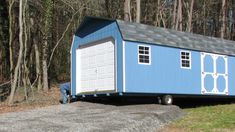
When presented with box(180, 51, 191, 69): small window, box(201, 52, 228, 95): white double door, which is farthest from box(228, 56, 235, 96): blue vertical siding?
box(180, 51, 191, 69): small window

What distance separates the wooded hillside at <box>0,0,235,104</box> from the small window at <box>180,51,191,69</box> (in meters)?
5.86

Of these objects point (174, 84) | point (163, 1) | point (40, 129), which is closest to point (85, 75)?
point (174, 84)

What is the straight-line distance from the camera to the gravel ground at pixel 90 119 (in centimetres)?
1219

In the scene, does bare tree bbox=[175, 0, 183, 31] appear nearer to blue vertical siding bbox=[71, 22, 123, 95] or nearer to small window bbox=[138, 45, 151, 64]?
blue vertical siding bbox=[71, 22, 123, 95]

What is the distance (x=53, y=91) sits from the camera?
2800cm

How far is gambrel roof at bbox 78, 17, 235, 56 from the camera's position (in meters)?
18.7

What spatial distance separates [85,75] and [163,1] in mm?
22251

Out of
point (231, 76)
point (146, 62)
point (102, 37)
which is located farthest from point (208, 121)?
point (231, 76)

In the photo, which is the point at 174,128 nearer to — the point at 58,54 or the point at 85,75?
→ the point at 85,75

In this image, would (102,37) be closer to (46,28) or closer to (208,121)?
(208,121)

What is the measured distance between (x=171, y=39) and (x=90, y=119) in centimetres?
778

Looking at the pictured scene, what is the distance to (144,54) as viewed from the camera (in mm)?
18812

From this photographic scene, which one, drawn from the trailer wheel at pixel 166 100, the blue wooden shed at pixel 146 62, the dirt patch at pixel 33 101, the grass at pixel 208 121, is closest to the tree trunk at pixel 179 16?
the blue wooden shed at pixel 146 62

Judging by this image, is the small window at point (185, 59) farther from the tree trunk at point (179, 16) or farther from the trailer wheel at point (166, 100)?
the tree trunk at point (179, 16)
